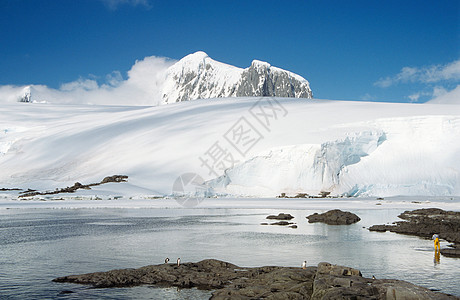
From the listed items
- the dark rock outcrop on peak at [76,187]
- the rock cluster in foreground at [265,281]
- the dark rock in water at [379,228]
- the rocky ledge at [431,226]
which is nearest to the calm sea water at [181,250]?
the dark rock in water at [379,228]

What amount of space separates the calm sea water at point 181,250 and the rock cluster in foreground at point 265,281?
0.53 meters

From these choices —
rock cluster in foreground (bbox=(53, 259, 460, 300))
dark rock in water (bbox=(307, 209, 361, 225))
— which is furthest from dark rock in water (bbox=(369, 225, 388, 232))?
rock cluster in foreground (bbox=(53, 259, 460, 300))

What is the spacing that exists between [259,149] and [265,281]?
116ft

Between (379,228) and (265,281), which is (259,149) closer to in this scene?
(379,228)

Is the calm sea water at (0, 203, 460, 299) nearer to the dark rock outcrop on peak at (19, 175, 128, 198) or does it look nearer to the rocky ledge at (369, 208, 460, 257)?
the rocky ledge at (369, 208, 460, 257)

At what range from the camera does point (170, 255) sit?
1454 cm

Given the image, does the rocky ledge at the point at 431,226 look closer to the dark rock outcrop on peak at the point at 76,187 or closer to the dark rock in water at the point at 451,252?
the dark rock in water at the point at 451,252

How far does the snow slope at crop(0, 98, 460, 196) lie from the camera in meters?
40.7

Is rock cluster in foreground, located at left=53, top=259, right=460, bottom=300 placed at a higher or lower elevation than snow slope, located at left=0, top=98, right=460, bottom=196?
lower

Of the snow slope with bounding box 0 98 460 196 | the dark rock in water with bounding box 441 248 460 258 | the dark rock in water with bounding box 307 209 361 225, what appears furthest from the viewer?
the snow slope with bounding box 0 98 460 196

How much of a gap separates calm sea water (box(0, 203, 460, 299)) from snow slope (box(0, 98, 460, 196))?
1628 cm

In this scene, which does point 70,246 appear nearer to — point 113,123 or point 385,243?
point 385,243

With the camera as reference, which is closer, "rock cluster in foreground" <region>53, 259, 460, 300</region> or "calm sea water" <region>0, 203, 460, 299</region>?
"rock cluster in foreground" <region>53, 259, 460, 300</region>

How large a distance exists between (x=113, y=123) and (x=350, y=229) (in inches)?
1934
